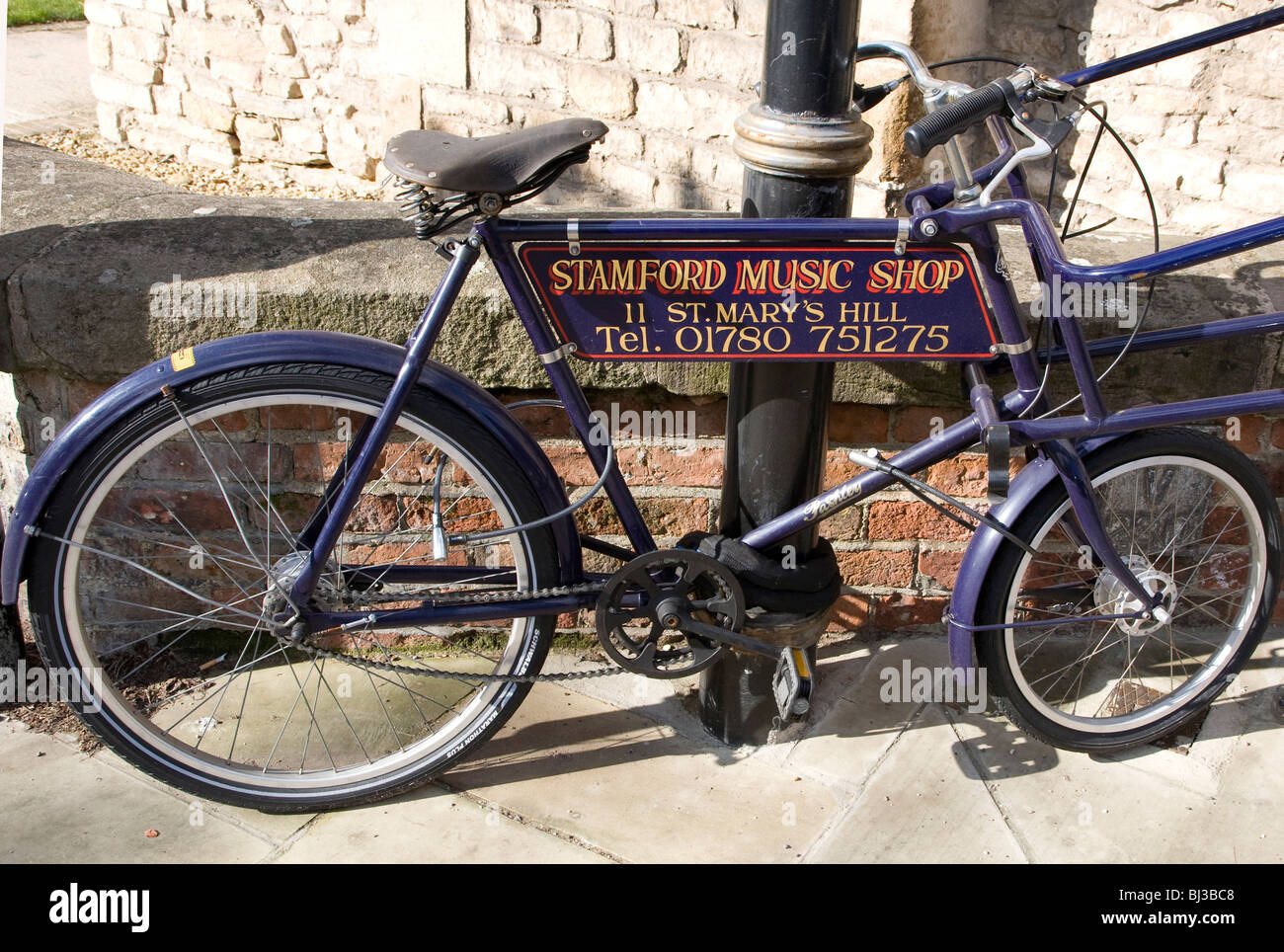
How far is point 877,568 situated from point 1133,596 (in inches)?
26.0

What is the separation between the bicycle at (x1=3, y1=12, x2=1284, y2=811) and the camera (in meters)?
2.13

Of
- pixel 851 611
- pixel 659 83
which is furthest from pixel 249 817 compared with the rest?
pixel 659 83

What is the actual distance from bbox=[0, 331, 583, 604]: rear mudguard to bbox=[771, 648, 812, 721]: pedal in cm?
77

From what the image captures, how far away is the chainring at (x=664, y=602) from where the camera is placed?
236 centimetres

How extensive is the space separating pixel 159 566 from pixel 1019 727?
6.83ft

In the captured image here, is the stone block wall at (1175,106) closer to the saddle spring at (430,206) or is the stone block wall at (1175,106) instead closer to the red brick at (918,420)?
the red brick at (918,420)

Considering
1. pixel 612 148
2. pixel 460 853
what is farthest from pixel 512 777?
pixel 612 148

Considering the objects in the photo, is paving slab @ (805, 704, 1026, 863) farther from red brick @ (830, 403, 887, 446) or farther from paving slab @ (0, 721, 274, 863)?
paving slab @ (0, 721, 274, 863)

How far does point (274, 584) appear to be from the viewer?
7.48ft

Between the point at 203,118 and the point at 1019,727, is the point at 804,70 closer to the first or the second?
the point at 1019,727

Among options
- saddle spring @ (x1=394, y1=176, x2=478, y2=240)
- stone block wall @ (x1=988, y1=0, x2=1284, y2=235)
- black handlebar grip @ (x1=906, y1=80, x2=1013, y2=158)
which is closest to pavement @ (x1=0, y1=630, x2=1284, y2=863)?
saddle spring @ (x1=394, y1=176, x2=478, y2=240)

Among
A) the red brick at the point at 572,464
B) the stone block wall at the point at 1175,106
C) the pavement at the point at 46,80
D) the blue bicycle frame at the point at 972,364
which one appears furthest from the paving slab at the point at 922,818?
the pavement at the point at 46,80

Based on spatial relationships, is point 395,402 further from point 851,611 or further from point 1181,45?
point 1181,45

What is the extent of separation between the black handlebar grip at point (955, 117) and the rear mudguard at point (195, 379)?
0.93 metres
